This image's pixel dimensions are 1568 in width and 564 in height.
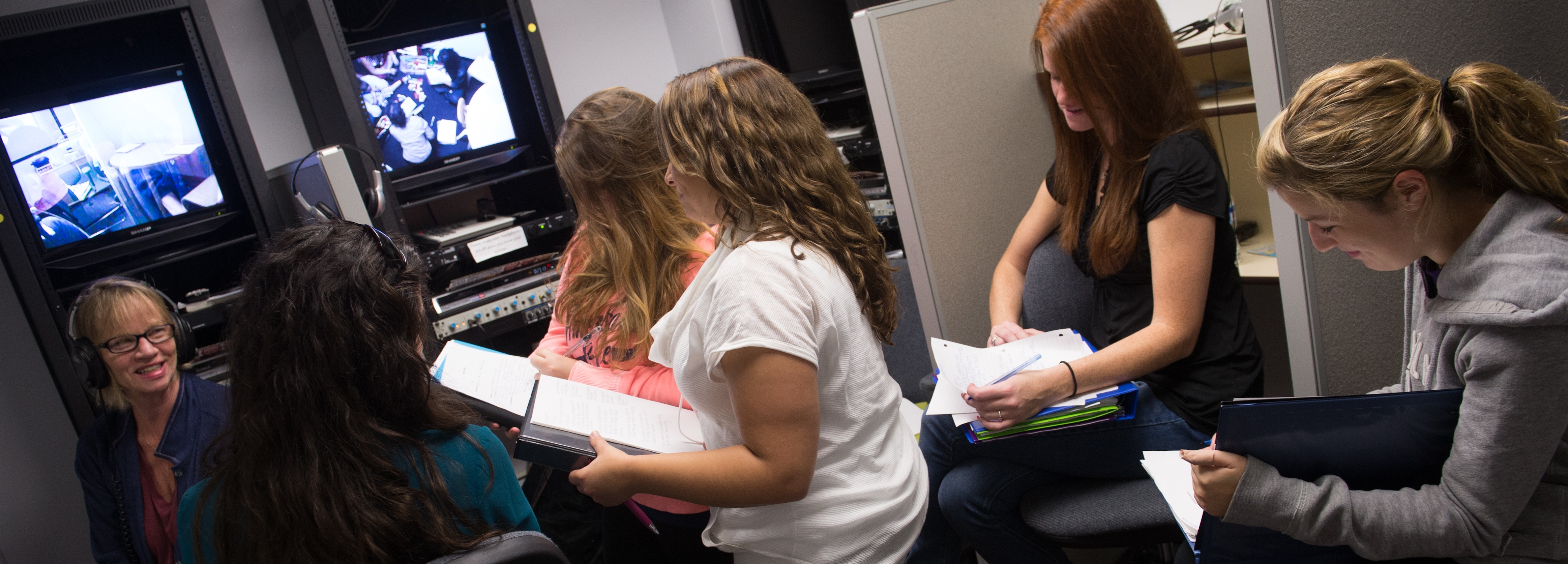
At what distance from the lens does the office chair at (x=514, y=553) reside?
0.79 metres

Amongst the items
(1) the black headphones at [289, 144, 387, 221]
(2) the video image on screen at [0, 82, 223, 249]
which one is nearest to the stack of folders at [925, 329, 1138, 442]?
(1) the black headphones at [289, 144, 387, 221]

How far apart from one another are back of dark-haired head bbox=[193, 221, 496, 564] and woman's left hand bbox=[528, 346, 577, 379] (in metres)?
0.47

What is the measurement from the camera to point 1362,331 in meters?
1.30

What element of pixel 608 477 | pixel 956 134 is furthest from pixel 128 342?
pixel 956 134

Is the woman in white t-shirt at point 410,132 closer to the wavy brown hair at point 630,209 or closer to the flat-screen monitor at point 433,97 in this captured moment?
the flat-screen monitor at point 433,97

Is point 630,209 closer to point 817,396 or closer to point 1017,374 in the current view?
point 817,396

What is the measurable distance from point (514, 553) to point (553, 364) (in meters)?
0.70

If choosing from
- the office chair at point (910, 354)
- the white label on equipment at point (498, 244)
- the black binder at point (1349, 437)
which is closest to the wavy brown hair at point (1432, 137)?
the black binder at point (1349, 437)

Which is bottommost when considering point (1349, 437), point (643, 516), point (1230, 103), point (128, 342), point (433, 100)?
point (643, 516)

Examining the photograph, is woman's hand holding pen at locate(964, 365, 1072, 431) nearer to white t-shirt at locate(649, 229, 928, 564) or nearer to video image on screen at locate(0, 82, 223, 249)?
white t-shirt at locate(649, 229, 928, 564)

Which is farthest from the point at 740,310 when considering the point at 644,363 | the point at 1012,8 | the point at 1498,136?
the point at 1012,8

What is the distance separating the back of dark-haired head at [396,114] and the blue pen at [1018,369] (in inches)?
82.1

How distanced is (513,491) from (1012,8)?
4.74ft

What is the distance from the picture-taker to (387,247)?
1.03m
